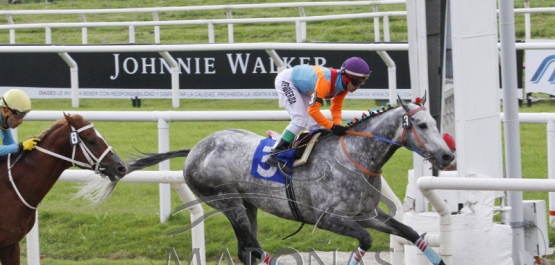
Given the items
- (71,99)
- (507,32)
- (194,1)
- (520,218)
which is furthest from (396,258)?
(194,1)

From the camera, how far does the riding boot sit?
5.32m

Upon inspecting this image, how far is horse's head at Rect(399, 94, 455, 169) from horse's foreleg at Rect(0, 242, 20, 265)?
6.94 feet

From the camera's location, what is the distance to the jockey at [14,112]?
4914 mm

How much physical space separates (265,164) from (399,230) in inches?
32.3

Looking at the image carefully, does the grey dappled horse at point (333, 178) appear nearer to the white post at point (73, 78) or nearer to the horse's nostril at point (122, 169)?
the horse's nostril at point (122, 169)

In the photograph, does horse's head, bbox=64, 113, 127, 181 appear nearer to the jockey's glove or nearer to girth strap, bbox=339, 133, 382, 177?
the jockey's glove

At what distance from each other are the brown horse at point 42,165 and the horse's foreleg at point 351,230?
1.13 m

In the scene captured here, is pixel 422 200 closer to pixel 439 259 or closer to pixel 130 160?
pixel 439 259

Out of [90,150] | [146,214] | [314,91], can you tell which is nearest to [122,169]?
[90,150]

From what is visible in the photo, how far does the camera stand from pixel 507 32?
5352 millimetres

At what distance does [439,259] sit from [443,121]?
1.22 m

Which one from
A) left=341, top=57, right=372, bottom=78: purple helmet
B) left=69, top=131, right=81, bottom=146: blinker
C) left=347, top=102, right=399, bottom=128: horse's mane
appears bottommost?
left=69, top=131, right=81, bottom=146: blinker

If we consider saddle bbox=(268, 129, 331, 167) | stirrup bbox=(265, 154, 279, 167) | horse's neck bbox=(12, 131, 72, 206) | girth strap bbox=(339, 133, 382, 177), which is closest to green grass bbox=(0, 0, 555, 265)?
horse's neck bbox=(12, 131, 72, 206)

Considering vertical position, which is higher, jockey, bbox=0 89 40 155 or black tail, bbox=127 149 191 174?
jockey, bbox=0 89 40 155
